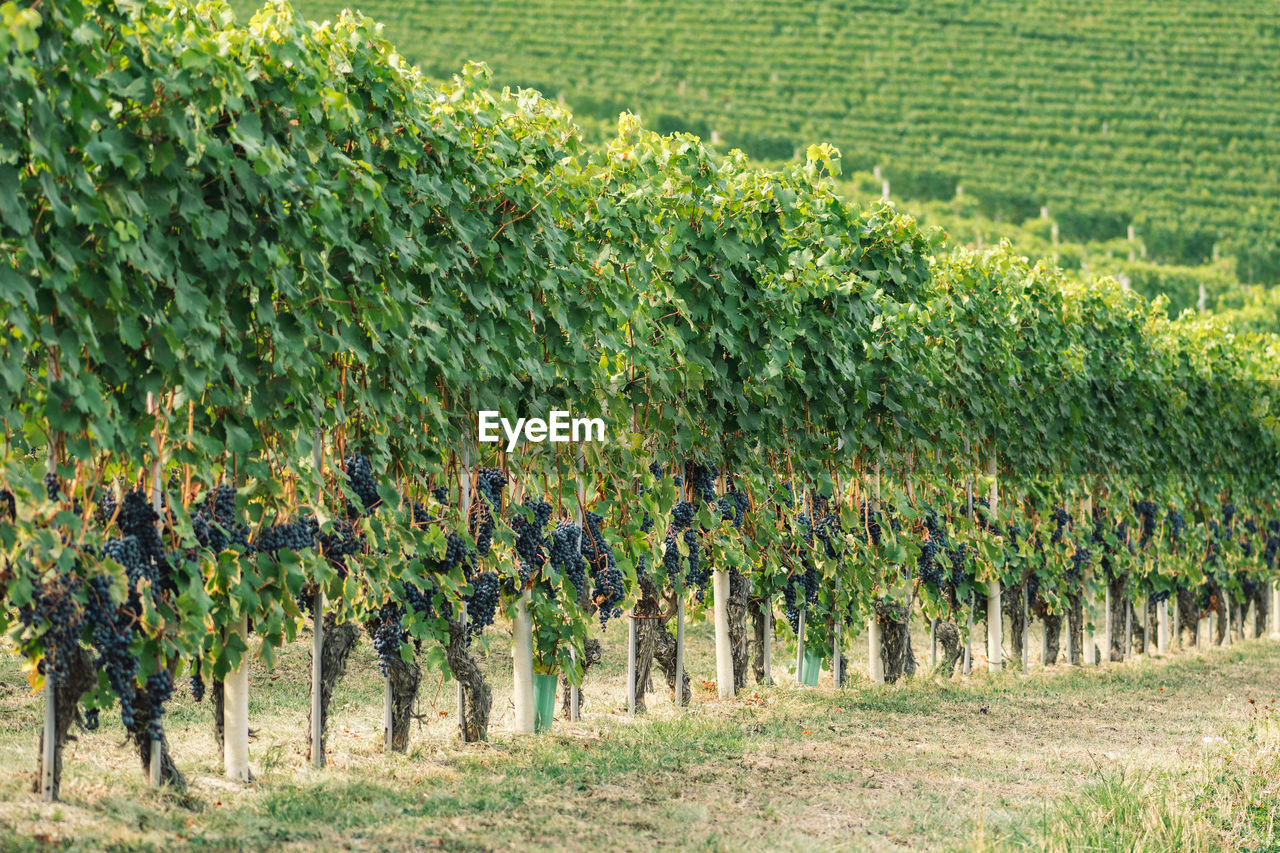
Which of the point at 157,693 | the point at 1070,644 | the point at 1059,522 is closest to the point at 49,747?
the point at 157,693

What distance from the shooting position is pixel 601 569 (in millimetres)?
5613

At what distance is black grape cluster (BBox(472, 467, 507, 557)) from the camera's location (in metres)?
4.93

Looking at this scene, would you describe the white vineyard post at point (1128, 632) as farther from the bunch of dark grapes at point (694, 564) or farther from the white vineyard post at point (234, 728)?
the white vineyard post at point (234, 728)

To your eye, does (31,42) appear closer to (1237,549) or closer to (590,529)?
(590,529)

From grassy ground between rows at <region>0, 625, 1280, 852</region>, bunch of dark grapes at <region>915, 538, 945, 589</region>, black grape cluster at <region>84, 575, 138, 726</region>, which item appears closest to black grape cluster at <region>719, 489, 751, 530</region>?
grassy ground between rows at <region>0, 625, 1280, 852</region>

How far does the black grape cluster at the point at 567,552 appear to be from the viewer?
525 cm

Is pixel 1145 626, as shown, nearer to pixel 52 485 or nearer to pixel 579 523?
pixel 579 523

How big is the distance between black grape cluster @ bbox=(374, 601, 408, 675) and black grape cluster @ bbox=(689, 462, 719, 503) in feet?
6.82

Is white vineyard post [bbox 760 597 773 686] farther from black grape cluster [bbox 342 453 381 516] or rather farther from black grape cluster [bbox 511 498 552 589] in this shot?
black grape cluster [bbox 342 453 381 516]

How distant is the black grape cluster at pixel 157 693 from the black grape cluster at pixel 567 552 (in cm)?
187

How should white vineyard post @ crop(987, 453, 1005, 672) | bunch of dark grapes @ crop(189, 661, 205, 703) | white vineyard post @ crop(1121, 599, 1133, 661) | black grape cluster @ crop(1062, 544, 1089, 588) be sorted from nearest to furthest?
bunch of dark grapes @ crop(189, 661, 205, 703), white vineyard post @ crop(987, 453, 1005, 672), black grape cluster @ crop(1062, 544, 1089, 588), white vineyard post @ crop(1121, 599, 1133, 661)

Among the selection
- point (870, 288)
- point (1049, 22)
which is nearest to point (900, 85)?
point (1049, 22)

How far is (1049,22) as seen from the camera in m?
44.6

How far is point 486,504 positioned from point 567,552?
455 mm
